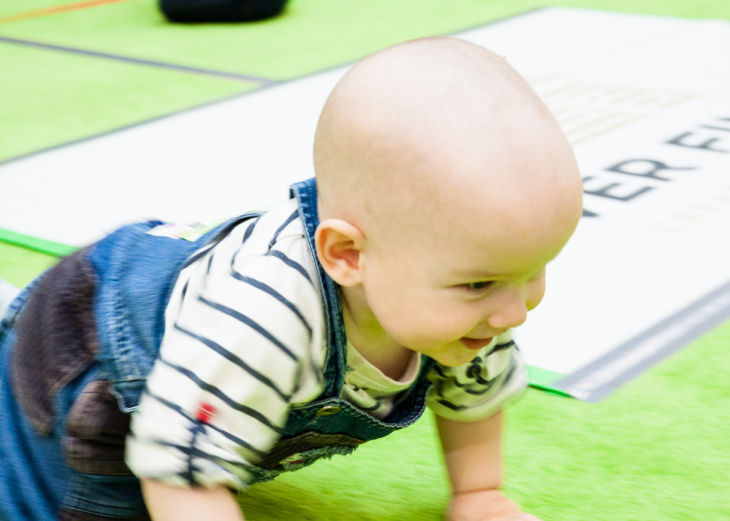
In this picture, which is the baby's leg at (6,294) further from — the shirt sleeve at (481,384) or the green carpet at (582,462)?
the shirt sleeve at (481,384)

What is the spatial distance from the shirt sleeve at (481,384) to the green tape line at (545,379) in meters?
0.17

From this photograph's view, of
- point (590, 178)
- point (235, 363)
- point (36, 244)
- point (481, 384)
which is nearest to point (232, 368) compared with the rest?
point (235, 363)

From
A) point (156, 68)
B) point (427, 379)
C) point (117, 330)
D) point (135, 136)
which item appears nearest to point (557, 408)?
point (427, 379)

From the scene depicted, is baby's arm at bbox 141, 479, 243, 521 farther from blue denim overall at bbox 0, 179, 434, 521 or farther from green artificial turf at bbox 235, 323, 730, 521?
green artificial turf at bbox 235, 323, 730, 521

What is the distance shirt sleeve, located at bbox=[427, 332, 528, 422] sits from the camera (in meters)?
0.71

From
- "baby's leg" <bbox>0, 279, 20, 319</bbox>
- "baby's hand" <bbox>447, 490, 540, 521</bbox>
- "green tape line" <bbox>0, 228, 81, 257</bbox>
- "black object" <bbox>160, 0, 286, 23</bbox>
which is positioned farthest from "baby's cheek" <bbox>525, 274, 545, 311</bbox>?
"black object" <bbox>160, 0, 286, 23</bbox>

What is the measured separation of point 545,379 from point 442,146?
0.47m

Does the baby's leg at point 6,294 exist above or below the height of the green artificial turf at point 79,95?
above

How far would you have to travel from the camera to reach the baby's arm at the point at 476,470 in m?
0.74

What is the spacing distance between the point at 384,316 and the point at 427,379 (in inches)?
6.2

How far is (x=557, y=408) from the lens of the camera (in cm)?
89

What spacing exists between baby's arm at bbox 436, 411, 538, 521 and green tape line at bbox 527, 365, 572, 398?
167 mm

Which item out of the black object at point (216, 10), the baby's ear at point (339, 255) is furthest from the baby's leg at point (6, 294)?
the black object at point (216, 10)

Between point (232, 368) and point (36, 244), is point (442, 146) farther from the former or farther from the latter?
point (36, 244)
